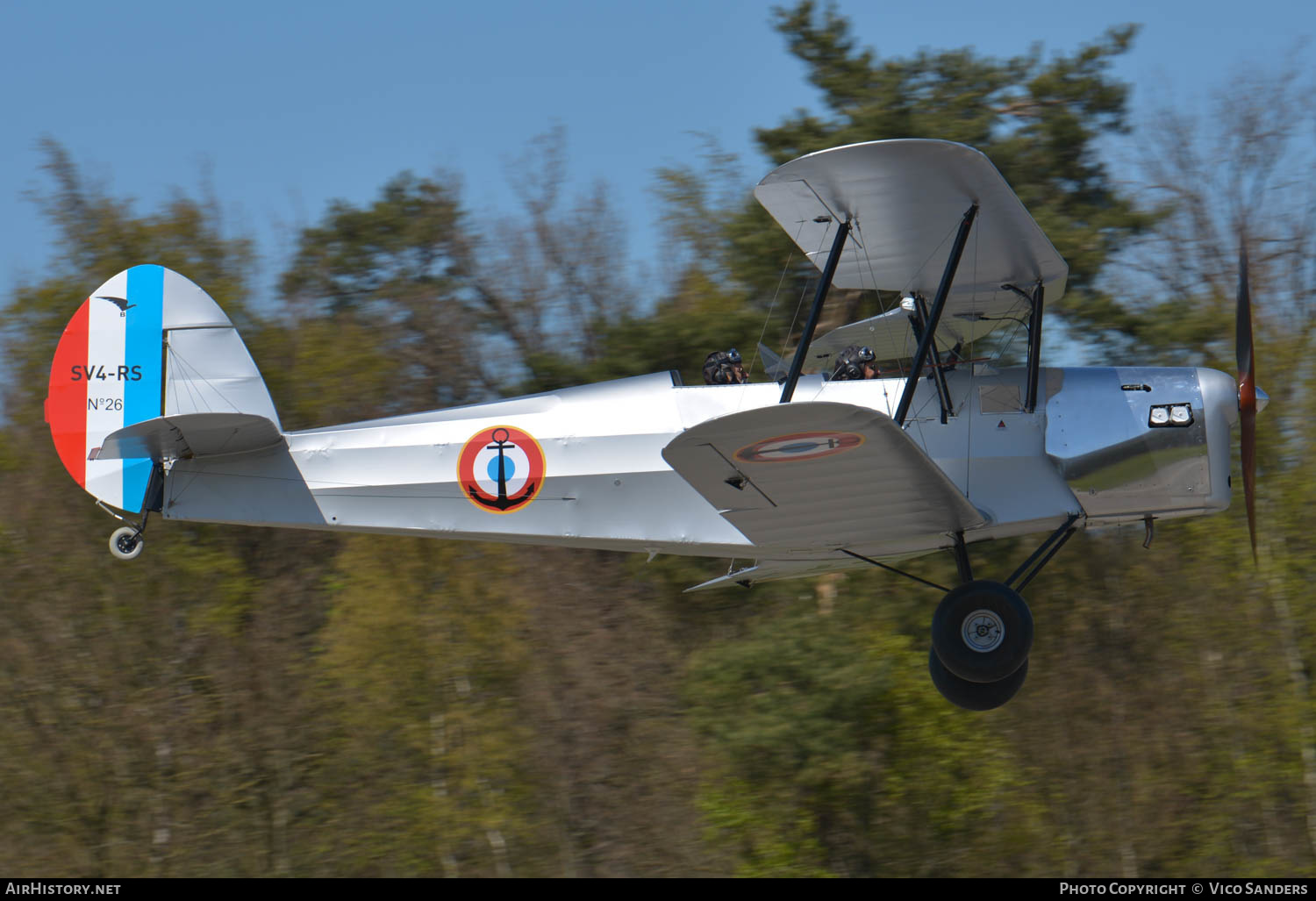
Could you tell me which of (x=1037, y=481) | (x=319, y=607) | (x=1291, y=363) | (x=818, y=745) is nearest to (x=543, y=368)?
(x=319, y=607)

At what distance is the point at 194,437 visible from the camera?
7.80 metres

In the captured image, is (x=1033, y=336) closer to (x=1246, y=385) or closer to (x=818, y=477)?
(x=1246, y=385)

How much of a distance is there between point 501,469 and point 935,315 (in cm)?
275

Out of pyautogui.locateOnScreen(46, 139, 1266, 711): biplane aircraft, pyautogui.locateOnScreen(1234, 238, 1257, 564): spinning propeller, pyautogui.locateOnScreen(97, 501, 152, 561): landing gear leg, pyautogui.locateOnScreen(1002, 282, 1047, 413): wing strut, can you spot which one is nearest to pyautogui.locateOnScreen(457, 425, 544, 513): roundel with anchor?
pyautogui.locateOnScreen(46, 139, 1266, 711): biplane aircraft

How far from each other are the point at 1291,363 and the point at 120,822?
14.9 m

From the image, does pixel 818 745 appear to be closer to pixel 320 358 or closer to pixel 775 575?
pixel 775 575

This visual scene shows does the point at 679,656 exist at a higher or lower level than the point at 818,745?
higher

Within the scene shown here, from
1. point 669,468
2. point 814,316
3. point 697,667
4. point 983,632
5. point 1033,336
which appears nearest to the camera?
point 983,632

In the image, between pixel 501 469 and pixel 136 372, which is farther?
pixel 136 372

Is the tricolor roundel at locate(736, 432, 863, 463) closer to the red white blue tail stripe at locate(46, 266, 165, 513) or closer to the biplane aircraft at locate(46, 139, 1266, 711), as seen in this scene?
the biplane aircraft at locate(46, 139, 1266, 711)

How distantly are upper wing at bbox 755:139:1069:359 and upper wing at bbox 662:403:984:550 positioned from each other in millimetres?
1314

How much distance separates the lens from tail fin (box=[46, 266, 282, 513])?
8.02 m

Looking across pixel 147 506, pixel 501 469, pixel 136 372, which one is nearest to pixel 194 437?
pixel 147 506
